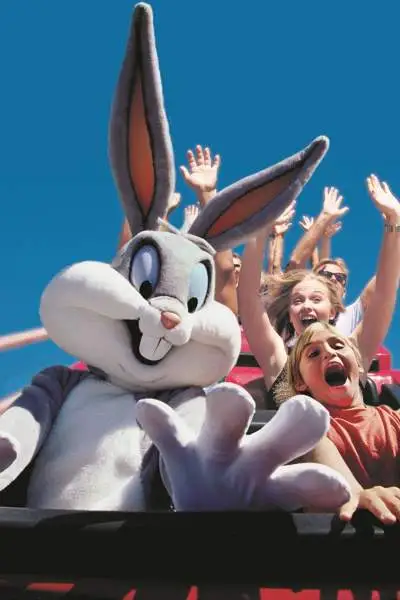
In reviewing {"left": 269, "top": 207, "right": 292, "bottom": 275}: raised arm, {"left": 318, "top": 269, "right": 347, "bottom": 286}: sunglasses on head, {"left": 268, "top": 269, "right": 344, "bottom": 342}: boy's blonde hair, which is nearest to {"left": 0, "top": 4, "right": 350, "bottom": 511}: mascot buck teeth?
{"left": 268, "top": 269, "right": 344, "bottom": 342}: boy's blonde hair

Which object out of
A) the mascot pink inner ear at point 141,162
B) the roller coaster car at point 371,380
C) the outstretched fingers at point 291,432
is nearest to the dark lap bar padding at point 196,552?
the outstretched fingers at point 291,432

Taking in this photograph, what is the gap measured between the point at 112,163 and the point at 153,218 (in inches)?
4.9

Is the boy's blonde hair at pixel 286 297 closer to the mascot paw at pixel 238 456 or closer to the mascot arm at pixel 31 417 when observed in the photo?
the mascot arm at pixel 31 417

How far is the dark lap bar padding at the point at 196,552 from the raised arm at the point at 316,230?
2335 mm

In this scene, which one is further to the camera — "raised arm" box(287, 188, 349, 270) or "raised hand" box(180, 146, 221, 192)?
"raised arm" box(287, 188, 349, 270)

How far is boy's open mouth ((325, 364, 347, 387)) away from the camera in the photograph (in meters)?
1.07

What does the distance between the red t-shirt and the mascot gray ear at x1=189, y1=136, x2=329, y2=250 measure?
36cm

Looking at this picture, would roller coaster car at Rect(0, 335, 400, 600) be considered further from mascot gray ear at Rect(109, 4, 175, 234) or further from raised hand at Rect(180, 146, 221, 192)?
raised hand at Rect(180, 146, 221, 192)

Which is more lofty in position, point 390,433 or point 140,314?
point 140,314

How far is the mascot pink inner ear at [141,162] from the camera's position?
3.42 ft

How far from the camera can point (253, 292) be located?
169 centimetres

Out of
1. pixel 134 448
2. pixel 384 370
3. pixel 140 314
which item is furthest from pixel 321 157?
pixel 384 370

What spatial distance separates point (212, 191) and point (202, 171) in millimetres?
81

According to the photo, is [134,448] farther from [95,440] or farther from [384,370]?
[384,370]
